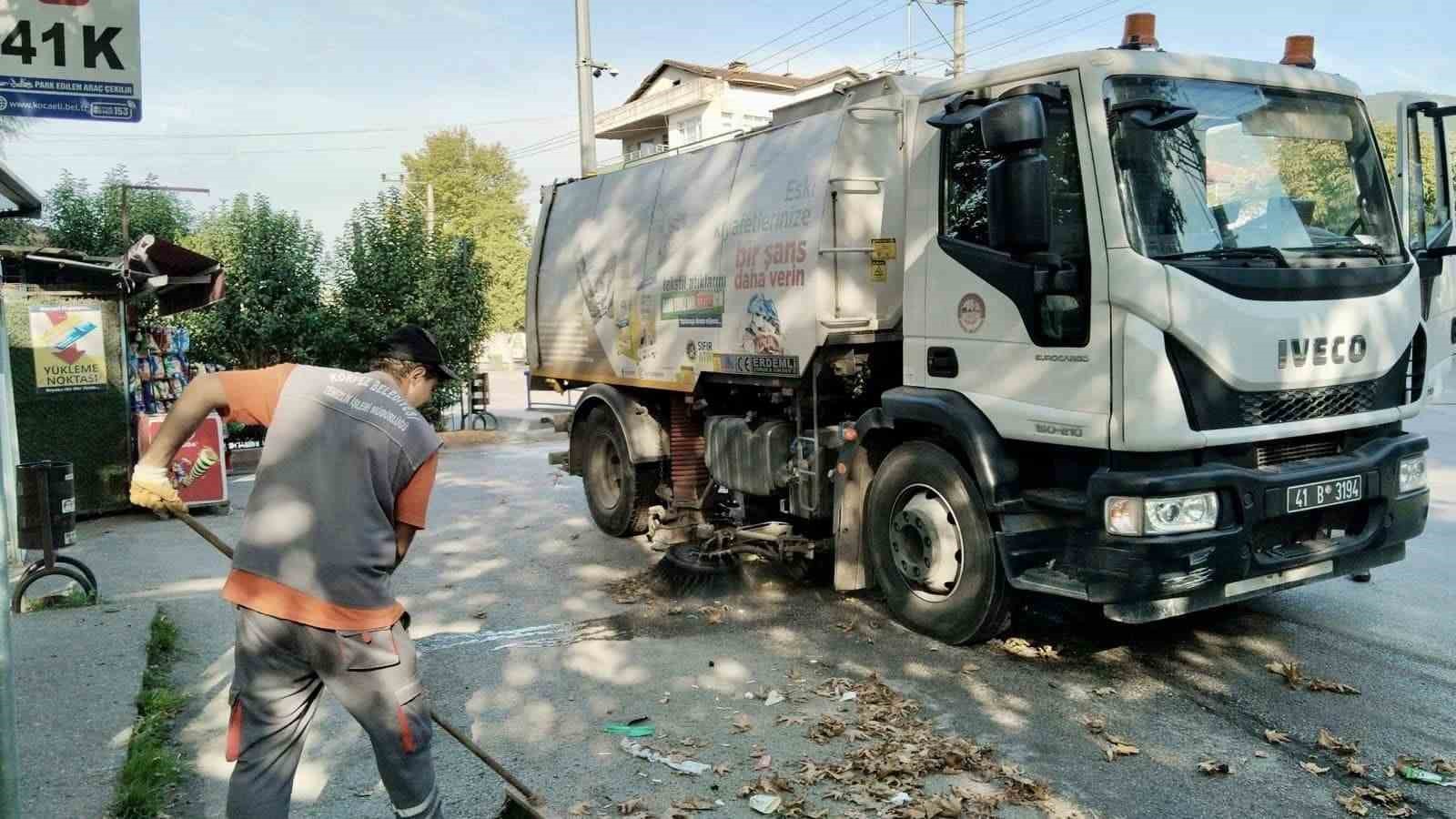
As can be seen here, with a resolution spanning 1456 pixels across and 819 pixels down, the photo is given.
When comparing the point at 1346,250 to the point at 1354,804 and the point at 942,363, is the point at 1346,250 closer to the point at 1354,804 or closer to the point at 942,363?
the point at 942,363

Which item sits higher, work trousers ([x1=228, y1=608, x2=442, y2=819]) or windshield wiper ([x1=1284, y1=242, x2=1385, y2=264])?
windshield wiper ([x1=1284, y1=242, x2=1385, y2=264])

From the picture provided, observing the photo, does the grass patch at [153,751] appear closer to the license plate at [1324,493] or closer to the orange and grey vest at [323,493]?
the orange and grey vest at [323,493]

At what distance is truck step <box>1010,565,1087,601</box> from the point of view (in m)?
5.04

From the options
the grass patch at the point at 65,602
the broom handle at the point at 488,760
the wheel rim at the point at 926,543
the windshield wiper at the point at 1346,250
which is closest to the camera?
the broom handle at the point at 488,760

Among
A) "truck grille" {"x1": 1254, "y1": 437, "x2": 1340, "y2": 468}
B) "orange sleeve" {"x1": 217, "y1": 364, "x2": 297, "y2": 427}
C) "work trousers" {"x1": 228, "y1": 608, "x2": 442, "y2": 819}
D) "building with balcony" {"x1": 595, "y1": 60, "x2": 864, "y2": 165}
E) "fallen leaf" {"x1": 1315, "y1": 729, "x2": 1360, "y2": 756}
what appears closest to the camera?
"work trousers" {"x1": 228, "y1": 608, "x2": 442, "y2": 819}

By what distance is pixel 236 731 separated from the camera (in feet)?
10.2

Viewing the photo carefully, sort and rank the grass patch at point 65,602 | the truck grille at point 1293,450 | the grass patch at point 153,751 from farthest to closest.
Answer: the grass patch at point 65,602 → the truck grille at point 1293,450 → the grass patch at point 153,751

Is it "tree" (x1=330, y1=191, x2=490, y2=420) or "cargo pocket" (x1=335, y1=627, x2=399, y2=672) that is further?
"tree" (x1=330, y1=191, x2=490, y2=420)

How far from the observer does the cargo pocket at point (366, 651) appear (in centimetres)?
311

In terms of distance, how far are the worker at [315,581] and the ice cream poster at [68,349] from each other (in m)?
8.80

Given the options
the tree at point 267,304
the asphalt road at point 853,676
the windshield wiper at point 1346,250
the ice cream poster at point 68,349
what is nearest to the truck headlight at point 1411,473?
the asphalt road at point 853,676

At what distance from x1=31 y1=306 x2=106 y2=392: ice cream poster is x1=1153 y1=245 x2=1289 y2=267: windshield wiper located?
9.99 metres

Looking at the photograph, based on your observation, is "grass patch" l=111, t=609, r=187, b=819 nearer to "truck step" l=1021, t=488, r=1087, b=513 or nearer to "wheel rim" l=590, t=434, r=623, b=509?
"truck step" l=1021, t=488, r=1087, b=513

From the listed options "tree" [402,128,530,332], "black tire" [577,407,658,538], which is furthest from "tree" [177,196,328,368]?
"tree" [402,128,530,332]
